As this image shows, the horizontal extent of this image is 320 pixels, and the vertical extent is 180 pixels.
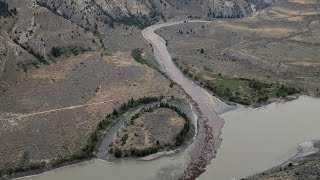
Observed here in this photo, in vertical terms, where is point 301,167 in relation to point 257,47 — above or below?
below

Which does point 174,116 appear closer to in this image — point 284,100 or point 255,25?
point 284,100

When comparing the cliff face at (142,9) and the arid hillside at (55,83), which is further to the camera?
the cliff face at (142,9)

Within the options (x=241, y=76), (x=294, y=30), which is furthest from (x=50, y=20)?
(x=294, y=30)

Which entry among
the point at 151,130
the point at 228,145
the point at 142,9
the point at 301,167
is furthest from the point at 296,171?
the point at 142,9

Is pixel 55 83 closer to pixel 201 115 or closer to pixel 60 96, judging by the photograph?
pixel 60 96

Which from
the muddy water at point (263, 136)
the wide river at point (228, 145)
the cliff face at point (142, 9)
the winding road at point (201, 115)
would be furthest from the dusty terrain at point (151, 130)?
the cliff face at point (142, 9)

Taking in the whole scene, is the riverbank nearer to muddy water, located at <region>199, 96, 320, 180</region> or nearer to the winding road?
muddy water, located at <region>199, 96, 320, 180</region>

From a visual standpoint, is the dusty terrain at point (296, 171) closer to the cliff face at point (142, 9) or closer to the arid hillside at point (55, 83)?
the arid hillside at point (55, 83)
